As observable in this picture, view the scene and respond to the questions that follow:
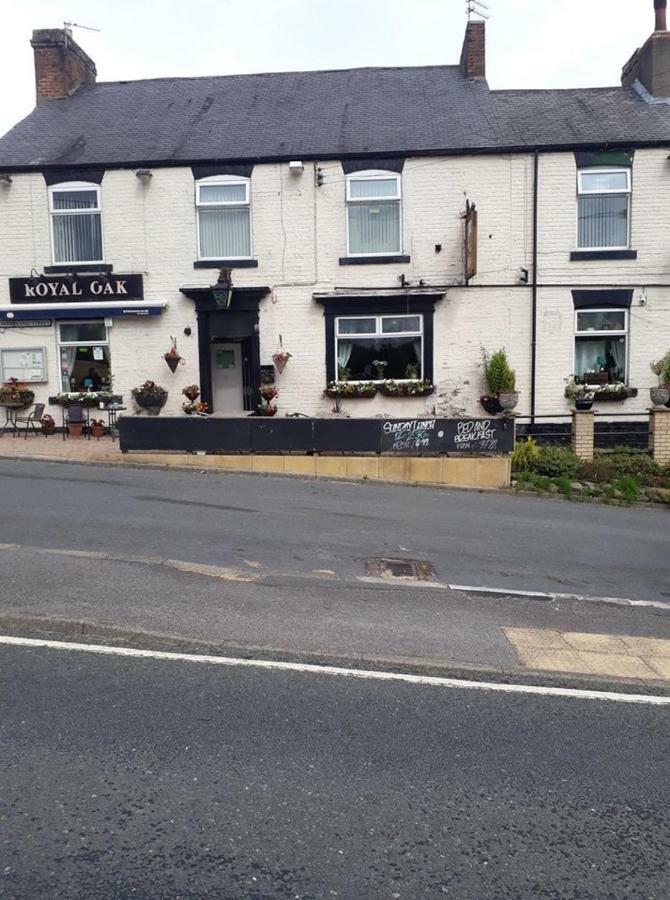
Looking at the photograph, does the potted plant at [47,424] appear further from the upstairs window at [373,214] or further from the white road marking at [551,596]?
the white road marking at [551,596]

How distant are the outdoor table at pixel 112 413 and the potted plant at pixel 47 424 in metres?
1.19

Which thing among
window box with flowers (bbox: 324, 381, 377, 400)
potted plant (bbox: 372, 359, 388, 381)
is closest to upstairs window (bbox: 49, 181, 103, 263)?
window box with flowers (bbox: 324, 381, 377, 400)

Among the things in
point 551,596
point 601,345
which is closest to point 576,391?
point 601,345

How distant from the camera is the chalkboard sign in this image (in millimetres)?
14547

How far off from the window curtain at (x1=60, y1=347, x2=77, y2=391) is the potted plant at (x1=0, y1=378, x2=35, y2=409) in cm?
87

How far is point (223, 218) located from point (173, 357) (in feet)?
11.4

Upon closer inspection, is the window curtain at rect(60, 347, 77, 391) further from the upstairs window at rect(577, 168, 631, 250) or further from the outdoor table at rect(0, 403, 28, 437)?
the upstairs window at rect(577, 168, 631, 250)

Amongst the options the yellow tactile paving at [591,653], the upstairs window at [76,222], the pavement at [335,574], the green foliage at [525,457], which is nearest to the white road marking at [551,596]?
the pavement at [335,574]

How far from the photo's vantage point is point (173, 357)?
1783 cm

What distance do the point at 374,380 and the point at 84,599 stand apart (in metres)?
12.2

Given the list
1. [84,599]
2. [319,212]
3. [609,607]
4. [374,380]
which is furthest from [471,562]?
[319,212]

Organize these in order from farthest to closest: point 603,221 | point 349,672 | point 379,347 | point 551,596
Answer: point 379,347 < point 603,221 < point 551,596 < point 349,672

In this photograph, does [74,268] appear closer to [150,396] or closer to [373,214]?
[150,396]

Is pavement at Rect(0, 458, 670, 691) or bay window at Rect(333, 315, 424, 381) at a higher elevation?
bay window at Rect(333, 315, 424, 381)
